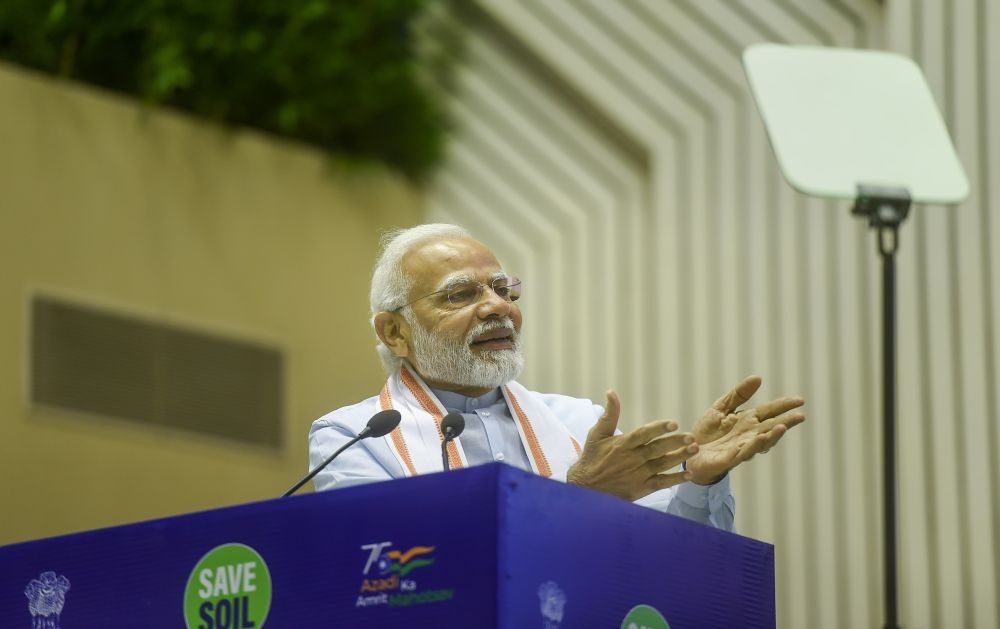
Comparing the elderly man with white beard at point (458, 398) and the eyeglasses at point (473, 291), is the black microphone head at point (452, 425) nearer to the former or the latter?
the elderly man with white beard at point (458, 398)

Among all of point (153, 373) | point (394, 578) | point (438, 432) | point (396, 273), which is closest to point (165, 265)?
point (153, 373)

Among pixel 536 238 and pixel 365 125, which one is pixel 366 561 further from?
pixel 365 125

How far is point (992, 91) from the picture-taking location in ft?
19.7

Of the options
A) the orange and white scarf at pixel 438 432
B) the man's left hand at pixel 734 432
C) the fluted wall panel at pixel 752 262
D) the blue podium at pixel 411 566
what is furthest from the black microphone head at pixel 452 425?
the fluted wall panel at pixel 752 262

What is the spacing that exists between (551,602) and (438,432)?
119 cm

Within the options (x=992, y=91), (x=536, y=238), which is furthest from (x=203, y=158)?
(x=992, y=91)

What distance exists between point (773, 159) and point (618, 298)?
0.90 m

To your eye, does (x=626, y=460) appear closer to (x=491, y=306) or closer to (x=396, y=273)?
(x=491, y=306)

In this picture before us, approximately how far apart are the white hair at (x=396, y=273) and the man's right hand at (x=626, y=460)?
1.01m

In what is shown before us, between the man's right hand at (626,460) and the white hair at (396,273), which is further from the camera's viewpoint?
the white hair at (396,273)

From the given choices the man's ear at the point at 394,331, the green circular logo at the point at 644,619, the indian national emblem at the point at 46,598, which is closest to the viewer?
the green circular logo at the point at 644,619

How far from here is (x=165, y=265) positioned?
7.03 meters

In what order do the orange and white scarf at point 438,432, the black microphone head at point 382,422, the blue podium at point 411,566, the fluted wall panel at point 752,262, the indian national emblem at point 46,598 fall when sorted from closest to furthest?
the blue podium at point 411,566 → the indian national emblem at point 46,598 → the black microphone head at point 382,422 → the orange and white scarf at point 438,432 → the fluted wall panel at point 752,262

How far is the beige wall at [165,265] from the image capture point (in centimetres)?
654
